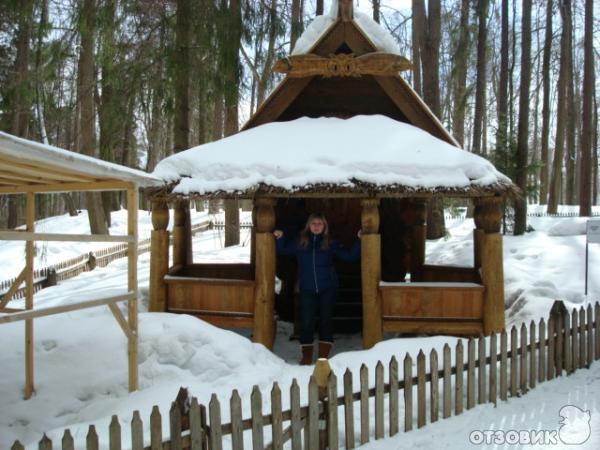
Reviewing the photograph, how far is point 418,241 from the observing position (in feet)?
32.5

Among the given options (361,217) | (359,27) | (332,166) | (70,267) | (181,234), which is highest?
(359,27)

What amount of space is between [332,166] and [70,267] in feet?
33.6

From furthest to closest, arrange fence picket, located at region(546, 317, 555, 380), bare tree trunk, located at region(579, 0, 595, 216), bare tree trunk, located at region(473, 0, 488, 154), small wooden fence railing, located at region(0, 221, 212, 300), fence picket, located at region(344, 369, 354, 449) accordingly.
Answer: bare tree trunk, located at region(579, 0, 595, 216) < bare tree trunk, located at region(473, 0, 488, 154) < small wooden fence railing, located at region(0, 221, 212, 300) < fence picket, located at region(546, 317, 555, 380) < fence picket, located at region(344, 369, 354, 449)

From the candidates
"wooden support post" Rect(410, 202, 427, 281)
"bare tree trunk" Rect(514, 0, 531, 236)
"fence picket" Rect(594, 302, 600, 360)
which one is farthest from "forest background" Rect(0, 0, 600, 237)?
"fence picket" Rect(594, 302, 600, 360)

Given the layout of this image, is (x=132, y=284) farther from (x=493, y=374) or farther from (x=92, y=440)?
(x=493, y=374)

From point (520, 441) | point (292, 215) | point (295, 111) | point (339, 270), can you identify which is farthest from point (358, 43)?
point (520, 441)

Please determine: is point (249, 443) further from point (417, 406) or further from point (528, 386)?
point (528, 386)

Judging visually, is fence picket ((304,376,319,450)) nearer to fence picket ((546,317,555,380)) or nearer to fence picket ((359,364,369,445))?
fence picket ((359,364,369,445))

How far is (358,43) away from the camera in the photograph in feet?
26.9

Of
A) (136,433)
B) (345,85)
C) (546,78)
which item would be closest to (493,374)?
(136,433)

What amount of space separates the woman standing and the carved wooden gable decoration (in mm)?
2448

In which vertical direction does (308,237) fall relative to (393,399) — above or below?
above

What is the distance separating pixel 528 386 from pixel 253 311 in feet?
11.5

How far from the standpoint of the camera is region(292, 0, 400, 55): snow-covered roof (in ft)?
26.8
